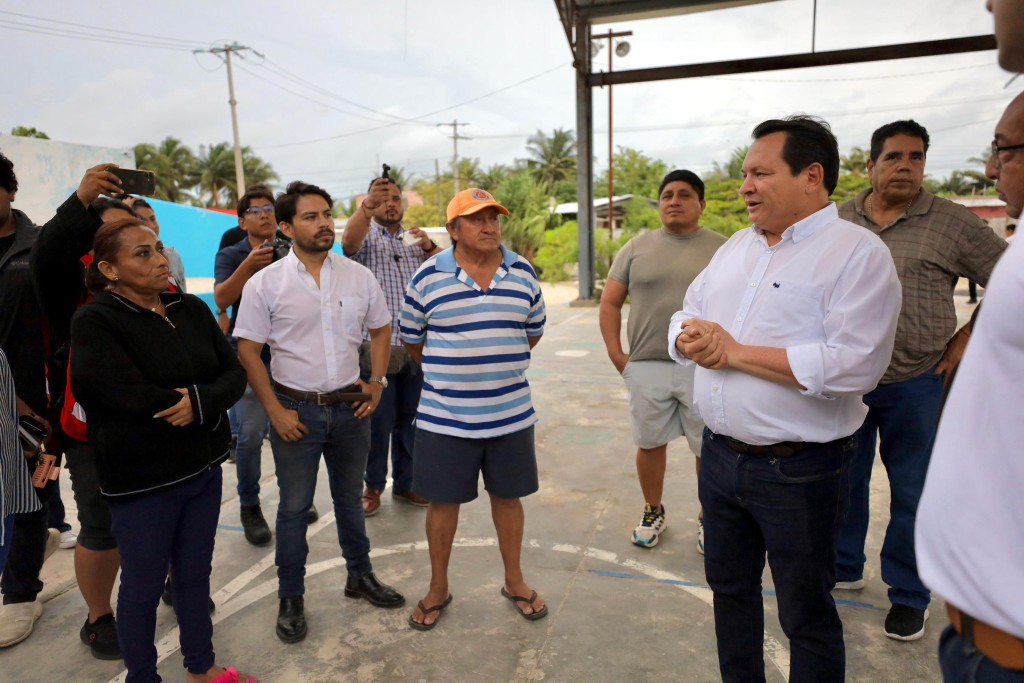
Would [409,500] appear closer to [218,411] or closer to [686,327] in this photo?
[218,411]

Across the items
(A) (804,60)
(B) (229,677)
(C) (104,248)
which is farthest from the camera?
(A) (804,60)

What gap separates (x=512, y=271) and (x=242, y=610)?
205cm

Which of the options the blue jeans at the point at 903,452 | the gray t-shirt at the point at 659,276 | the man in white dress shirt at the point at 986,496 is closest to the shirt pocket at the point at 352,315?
the gray t-shirt at the point at 659,276

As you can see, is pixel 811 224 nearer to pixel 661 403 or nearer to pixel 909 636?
pixel 661 403

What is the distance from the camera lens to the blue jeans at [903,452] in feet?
8.96

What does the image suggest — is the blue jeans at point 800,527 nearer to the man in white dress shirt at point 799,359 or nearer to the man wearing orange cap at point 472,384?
the man in white dress shirt at point 799,359

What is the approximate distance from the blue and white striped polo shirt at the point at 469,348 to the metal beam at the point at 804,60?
32.5ft

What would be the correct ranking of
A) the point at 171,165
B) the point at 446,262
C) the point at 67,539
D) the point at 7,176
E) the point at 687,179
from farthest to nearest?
the point at 171,165, the point at 67,539, the point at 687,179, the point at 446,262, the point at 7,176

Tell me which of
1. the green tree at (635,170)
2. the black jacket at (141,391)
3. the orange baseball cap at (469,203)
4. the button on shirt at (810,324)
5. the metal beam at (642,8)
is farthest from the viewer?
the green tree at (635,170)

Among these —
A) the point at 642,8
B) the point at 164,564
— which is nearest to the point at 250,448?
the point at 164,564

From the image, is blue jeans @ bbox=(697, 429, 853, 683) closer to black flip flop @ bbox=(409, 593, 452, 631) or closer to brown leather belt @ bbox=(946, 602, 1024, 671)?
brown leather belt @ bbox=(946, 602, 1024, 671)

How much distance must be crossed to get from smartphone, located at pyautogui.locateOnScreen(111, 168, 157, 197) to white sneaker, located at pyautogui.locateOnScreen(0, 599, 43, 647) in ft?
6.45

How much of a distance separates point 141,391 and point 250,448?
1.74 metres

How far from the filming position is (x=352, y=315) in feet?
10.0
